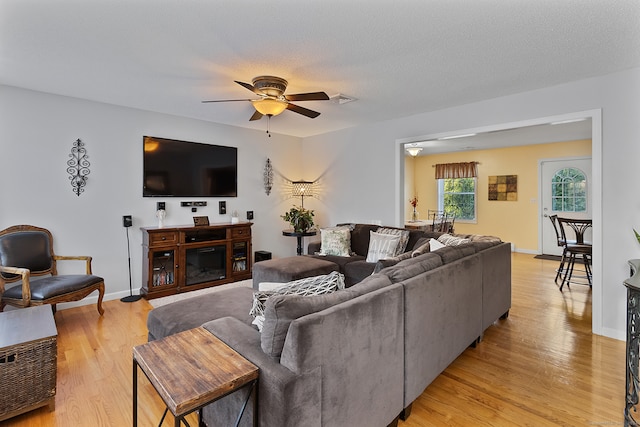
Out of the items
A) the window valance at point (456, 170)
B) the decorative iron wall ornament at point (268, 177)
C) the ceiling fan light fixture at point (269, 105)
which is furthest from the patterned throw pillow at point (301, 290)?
the window valance at point (456, 170)

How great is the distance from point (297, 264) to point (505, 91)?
3112mm

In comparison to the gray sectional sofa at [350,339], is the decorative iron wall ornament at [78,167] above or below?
above

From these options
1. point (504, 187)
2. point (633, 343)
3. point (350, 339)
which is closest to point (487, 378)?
point (633, 343)

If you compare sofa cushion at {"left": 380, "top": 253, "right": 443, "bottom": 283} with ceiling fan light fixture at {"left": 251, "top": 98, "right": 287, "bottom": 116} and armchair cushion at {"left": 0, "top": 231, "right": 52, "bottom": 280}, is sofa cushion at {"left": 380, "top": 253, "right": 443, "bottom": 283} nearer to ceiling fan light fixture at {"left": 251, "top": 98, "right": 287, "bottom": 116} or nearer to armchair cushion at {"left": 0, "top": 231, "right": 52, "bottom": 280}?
ceiling fan light fixture at {"left": 251, "top": 98, "right": 287, "bottom": 116}

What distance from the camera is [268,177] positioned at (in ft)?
18.9

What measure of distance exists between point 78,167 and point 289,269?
9.40 feet

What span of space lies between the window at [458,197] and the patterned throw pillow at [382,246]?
4946 mm

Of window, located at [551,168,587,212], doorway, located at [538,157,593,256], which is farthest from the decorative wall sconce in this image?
window, located at [551,168,587,212]

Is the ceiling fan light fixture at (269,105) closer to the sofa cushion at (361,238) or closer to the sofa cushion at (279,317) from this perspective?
the sofa cushion at (279,317)

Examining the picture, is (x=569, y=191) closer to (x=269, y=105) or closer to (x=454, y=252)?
(x=454, y=252)

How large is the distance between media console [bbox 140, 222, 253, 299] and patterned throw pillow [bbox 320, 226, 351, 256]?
1.32 meters

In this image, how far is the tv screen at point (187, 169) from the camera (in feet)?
14.5

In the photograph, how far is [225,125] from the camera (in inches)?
203

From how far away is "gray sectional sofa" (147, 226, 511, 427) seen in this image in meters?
1.31
